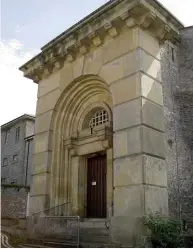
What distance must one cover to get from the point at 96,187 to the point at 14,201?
402 inches

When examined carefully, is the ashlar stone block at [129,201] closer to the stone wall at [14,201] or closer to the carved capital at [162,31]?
the carved capital at [162,31]

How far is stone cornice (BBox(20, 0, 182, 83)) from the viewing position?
9164 millimetres

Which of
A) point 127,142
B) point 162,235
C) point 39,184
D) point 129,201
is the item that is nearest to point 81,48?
point 127,142

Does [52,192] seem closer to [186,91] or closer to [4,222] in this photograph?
[4,222]

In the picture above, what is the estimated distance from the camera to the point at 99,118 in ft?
36.2

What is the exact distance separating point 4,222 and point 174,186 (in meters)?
7.97

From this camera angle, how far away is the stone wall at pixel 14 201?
60.2ft

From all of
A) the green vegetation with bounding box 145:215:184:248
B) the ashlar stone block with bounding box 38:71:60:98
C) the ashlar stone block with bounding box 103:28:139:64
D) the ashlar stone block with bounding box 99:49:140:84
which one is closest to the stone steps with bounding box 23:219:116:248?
the green vegetation with bounding box 145:215:184:248

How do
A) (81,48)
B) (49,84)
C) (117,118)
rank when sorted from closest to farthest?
(117,118)
(81,48)
(49,84)

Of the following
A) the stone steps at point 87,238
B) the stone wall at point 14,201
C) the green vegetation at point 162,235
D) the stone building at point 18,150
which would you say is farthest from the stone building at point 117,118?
the stone building at point 18,150

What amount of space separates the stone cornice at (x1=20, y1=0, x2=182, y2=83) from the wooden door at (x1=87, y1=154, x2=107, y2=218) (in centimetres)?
387

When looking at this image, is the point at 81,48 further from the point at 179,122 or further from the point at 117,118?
the point at 179,122

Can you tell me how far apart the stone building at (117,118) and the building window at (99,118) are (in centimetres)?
4

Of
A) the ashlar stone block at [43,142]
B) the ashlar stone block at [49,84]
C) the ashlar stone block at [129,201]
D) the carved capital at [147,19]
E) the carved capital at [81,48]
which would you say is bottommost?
the ashlar stone block at [129,201]
